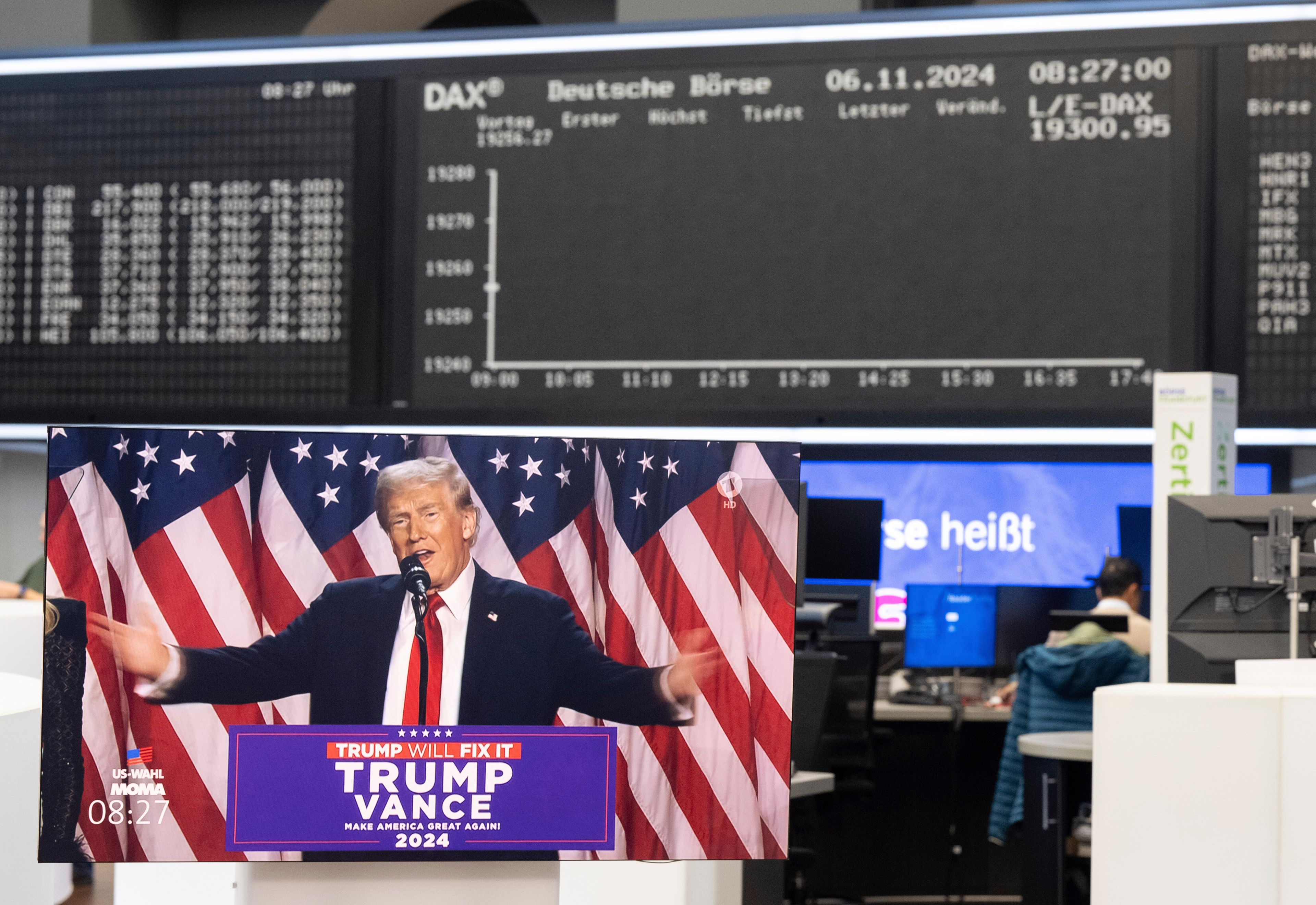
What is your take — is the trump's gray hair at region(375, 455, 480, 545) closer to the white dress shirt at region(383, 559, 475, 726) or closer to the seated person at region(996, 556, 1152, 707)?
the white dress shirt at region(383, 559, 475, 726)

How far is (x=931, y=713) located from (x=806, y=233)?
2.79 m

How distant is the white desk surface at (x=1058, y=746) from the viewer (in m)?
4.36

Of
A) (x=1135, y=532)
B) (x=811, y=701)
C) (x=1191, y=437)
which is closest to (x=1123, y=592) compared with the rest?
(x=1135, y=532)

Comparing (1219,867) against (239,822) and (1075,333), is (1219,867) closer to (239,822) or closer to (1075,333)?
(239,822)

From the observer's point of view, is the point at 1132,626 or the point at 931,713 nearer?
the point at 1132,626

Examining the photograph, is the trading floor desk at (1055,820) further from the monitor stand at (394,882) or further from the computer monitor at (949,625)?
the monitor stand at (394,882)

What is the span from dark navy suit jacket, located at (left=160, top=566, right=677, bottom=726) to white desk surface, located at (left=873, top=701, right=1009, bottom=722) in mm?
4427

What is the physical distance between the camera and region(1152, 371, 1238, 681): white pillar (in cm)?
321

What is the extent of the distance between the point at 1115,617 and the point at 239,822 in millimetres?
4116

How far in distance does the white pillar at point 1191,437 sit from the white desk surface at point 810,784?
126cm

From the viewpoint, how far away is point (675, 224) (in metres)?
3.86

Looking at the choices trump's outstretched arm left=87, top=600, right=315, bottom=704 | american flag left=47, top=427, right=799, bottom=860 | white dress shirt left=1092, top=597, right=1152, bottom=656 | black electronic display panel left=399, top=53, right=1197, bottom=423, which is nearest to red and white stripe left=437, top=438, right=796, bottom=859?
american flag left=47, top=427, right=799, bottom=860

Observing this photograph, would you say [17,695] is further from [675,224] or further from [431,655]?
[675,224]

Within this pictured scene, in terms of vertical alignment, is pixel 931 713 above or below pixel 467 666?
below
